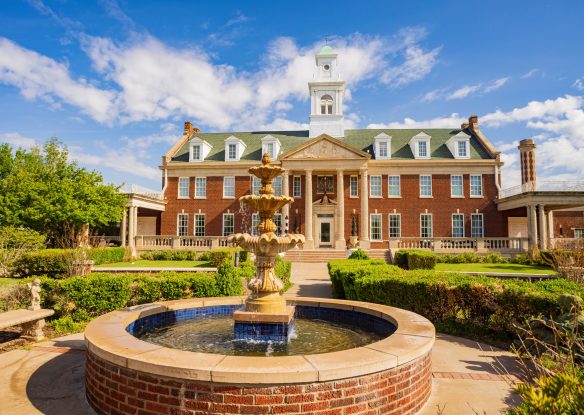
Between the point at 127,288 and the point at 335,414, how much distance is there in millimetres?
8236

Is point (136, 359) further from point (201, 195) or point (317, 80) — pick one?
point (317, 80)

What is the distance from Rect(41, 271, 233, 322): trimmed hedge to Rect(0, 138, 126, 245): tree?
1822cm

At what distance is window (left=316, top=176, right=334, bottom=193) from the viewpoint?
3550 cm

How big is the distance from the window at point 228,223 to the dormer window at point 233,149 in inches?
214

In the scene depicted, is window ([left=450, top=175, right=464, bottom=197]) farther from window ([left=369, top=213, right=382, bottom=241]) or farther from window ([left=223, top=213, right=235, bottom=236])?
window ([left=223, top=213, right=235, bottom=236])

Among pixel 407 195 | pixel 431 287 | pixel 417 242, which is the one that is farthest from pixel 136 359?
pixel 407 195

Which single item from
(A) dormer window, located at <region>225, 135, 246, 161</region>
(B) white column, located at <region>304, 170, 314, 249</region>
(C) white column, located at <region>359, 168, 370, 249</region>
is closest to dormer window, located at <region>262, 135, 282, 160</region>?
(A) dormer window, located at <region>225, 135, 246, 161</region>

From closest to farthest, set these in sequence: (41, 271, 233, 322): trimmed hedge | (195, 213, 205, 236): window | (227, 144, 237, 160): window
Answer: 1. (41, 271, 233, 322): trimmed hedge
2. (195, 213, 205, 236): window
3. (227, 144, 237, 160): window

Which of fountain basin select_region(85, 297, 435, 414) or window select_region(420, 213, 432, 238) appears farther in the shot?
window select_region(420, 213, 432, 238)

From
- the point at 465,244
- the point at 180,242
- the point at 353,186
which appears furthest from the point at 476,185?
the point at 180,242

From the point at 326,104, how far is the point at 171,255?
2092 cm

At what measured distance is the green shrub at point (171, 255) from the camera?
30156mm

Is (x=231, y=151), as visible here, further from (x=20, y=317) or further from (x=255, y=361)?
(x=255, y=361)

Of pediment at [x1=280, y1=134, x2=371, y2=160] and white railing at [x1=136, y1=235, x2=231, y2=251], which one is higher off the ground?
pediment at [x1=280, y1=134, x2=371, y2=160]
